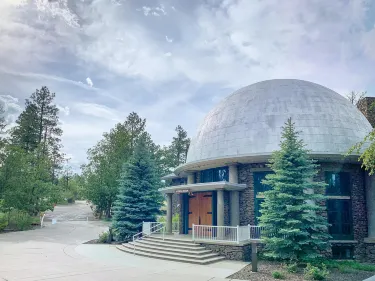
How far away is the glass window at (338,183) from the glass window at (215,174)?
Result: 207 inches

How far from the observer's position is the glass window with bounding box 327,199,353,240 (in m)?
15.4

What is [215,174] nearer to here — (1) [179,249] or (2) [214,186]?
(2) [214,186]

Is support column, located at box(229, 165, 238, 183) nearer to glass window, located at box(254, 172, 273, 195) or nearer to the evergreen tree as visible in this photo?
glass window, located at box(254, 172, 273, 195)

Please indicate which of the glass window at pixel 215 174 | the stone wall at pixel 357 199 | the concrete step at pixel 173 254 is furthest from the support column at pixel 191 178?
the stone wall at pixel 357 199

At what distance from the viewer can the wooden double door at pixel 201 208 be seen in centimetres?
1817

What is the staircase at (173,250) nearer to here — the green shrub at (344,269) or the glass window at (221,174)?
the glass window at (221,174)

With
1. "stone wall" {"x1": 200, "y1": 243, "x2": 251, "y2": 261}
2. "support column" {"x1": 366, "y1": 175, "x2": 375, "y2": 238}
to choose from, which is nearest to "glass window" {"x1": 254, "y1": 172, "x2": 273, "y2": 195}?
"stone wall" {"x1": 200, "y1": 243, "x2": 251, "y2": 261}

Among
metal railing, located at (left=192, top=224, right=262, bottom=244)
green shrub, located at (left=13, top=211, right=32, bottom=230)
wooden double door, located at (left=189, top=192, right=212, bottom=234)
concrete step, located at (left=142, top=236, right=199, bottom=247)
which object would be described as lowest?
green shrub, located at (left=13, top=211, right=32, bottom=230)

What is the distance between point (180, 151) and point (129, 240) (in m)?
34.7

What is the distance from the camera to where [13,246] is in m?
17.5

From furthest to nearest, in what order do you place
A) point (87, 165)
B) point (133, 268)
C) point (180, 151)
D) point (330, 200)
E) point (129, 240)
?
point (180, 151) < point (87, 165) < point (129, 240) < point (330, 200) < point (133, 268)

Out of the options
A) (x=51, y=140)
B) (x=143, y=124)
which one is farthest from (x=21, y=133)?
(x=143, y=124)

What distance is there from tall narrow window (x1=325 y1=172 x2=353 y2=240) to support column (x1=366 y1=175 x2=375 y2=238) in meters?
0.88

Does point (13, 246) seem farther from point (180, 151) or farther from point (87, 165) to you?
point (180, 151)
